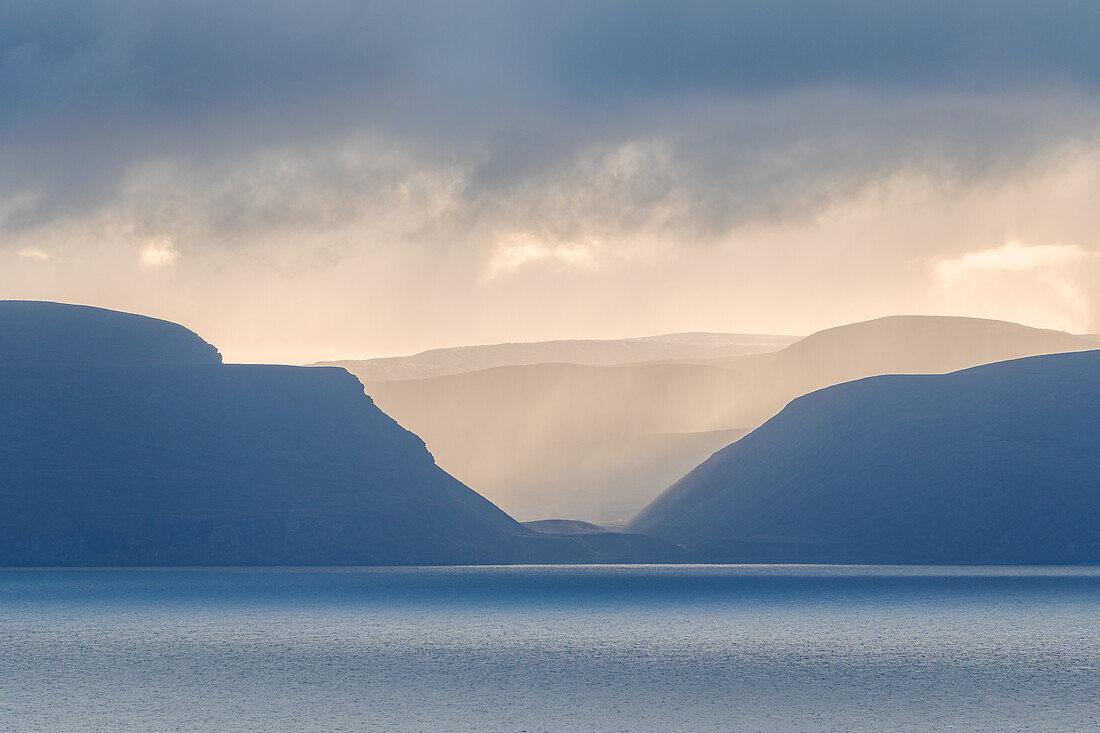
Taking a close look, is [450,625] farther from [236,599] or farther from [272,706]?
Answer: [272,706]

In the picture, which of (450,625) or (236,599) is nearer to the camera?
(450,625)

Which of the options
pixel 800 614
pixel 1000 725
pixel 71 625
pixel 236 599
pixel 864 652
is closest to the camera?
pixel 1000 725

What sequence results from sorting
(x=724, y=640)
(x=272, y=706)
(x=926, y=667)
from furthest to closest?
(x=724, y=640)
(x=926, y=667)
(x=272, y=706)

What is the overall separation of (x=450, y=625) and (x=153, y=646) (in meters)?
25.9

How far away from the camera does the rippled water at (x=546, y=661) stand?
6266 cm

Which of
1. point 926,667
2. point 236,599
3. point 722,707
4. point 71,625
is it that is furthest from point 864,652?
point 236,599

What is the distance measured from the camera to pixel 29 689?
2729 inches

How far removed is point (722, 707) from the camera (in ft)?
215

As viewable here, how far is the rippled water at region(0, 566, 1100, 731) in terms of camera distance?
206 ft

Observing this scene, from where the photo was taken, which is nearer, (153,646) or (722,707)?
(722,707)

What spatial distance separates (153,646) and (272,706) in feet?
98.9

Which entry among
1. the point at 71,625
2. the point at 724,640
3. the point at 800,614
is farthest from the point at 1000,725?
the point at 71,625

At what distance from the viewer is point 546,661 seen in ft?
279

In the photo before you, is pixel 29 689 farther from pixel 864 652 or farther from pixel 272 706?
pixel 864 652
